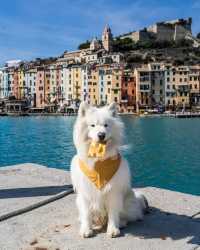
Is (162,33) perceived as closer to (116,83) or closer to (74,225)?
(116,83)

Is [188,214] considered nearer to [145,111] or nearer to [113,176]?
[113,176]

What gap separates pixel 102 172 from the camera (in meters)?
4.09

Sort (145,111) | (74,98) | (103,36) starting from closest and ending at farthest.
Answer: (145,111) → (74,98) → (103,36)

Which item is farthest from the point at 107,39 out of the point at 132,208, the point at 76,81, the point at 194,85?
the point at 132,208

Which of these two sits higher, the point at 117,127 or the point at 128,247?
the point at 117,127

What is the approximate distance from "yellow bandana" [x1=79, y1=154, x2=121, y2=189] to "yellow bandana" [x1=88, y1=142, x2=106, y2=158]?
0.51ft

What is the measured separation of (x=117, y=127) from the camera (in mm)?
3992

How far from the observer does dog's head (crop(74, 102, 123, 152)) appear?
3.89 m

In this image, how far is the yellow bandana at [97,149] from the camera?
3914 mm

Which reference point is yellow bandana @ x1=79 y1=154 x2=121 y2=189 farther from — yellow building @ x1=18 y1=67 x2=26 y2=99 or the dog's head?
yellow building @ x1=18 y1=67 x2=26 y2=99

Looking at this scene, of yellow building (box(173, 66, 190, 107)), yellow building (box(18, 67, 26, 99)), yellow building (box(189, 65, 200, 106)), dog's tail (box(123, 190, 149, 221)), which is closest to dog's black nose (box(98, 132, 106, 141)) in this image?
dog's tail (box(123, 190, 149, 221))

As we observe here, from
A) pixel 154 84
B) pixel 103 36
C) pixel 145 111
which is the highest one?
pixel 103 36

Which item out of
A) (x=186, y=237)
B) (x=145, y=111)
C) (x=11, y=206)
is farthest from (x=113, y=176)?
(x=145, y=111)

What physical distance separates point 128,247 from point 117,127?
108cm
